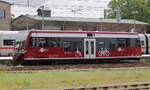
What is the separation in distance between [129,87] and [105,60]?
13.0m

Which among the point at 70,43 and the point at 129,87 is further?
the point at 70,43

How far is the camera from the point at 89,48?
2416 centimetres

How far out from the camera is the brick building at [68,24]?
158 ft

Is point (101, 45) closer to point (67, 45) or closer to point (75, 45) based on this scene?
point (75, 45)

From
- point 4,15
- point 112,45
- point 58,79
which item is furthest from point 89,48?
point 4,15

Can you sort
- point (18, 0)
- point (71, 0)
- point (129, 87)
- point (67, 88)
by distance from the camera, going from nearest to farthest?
point (67, 88) < point (129, 87) < point (18, 0) < point (71, 0)

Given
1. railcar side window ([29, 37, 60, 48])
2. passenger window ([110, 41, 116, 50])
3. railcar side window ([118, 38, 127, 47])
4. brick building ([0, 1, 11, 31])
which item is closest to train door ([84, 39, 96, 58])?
passenger window ([110, 41, 116, 50])

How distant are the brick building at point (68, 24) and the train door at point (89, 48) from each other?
22687 mm

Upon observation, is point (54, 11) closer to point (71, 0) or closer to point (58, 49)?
point (71, 0)

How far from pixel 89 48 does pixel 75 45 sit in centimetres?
130

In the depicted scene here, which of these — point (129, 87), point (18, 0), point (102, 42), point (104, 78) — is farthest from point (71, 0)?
point (129, 87)

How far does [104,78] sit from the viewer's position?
15.1m

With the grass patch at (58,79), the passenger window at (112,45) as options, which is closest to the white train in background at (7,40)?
the passenger window at (112,45)

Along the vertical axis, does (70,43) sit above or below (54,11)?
below
